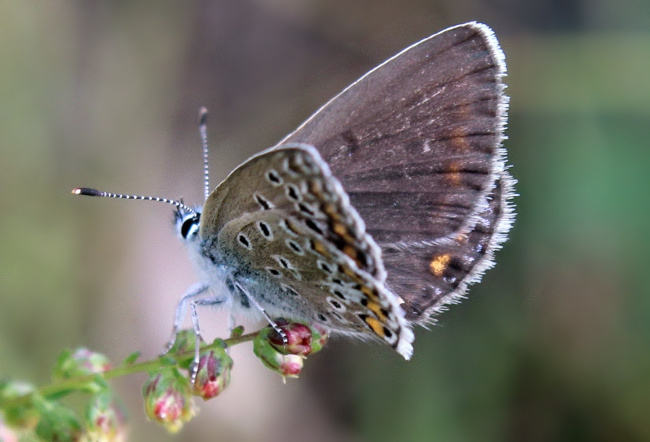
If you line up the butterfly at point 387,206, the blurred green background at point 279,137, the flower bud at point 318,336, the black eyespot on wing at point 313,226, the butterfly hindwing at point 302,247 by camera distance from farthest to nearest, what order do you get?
the blurred green background at point 279,137 → the flower bud at point 318,336 → the butterfly at point 387,206 → the black eyespot on wing at point 313,226 → the butterfly hindwing at point 302,247

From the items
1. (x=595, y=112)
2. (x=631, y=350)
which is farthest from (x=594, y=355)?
(x=595, y=112)

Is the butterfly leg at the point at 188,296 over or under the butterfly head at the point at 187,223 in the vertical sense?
under

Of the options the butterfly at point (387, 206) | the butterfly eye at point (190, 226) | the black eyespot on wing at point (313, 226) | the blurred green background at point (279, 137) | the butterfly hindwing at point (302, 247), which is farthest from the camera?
the blurred green background at point (279, 137)

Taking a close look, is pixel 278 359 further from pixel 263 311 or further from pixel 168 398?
pixel 168 398

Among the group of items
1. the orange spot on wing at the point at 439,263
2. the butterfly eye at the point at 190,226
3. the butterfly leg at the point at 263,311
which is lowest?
the butterfly leg at the point at 263,311

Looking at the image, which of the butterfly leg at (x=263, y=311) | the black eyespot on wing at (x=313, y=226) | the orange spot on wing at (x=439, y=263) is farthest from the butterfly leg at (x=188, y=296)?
the orange spot on wing at (x=439, y=263)

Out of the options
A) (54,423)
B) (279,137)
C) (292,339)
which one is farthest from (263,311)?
(279,137)

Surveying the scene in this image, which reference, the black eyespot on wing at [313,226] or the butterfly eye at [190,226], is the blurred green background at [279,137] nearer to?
the butterfly eye at [190,226]
